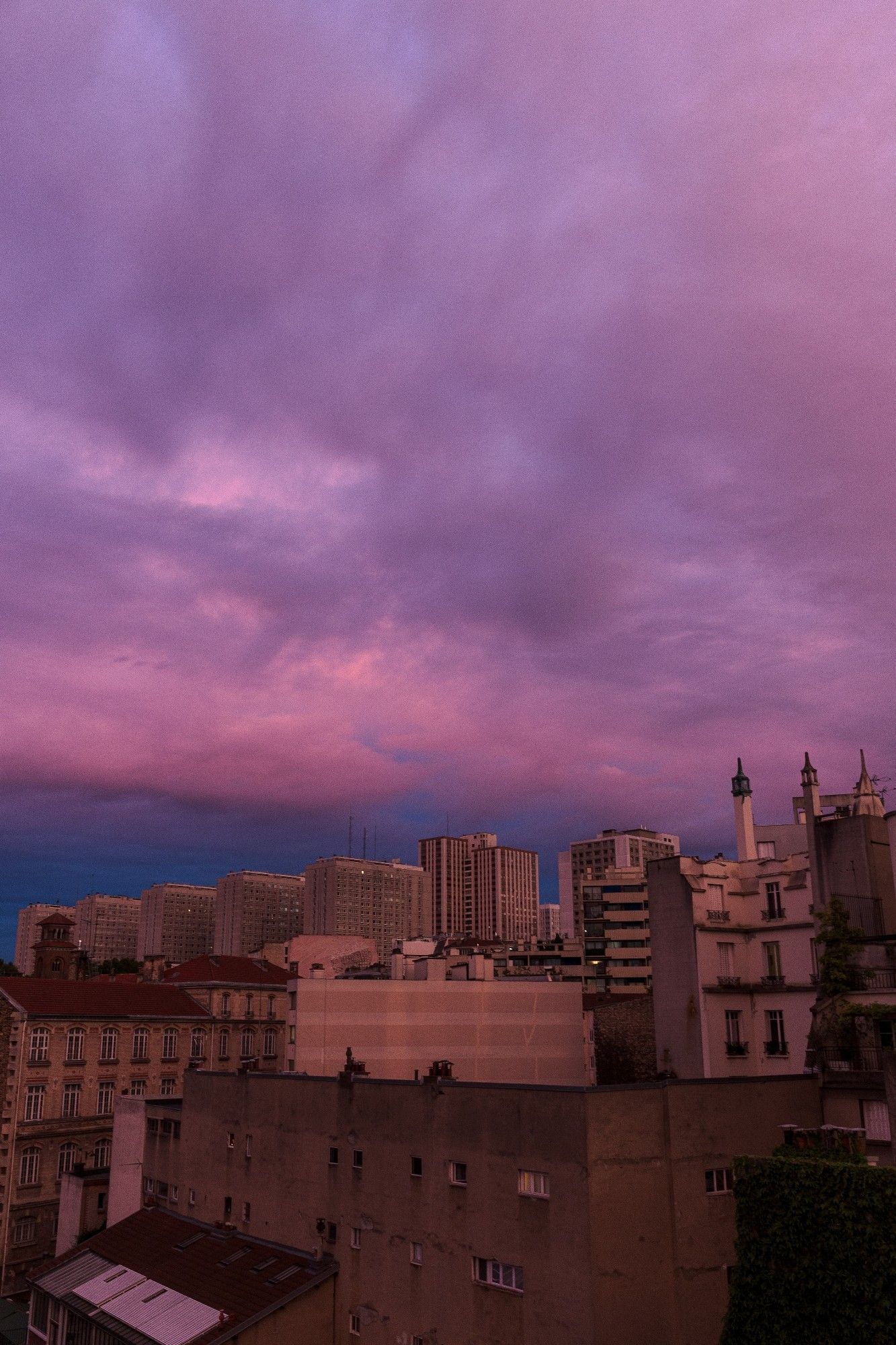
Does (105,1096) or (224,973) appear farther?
(224,973)

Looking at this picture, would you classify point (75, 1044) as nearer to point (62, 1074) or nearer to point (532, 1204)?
point (62, 1074)

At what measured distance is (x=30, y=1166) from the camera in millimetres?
74688

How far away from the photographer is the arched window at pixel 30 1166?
74062 millimetres

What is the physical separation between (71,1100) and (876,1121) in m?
65.4

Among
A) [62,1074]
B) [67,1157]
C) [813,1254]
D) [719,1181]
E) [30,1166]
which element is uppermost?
[62,1074]

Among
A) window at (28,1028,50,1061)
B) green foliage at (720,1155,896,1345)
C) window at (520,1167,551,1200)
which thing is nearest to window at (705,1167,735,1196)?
window at (520,1167,551,1200)

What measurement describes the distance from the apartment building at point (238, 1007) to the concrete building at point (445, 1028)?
25.8 m

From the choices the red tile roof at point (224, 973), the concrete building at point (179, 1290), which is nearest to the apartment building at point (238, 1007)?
the red tile roof at point (224, 973)

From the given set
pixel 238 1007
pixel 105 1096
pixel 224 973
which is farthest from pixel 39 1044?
pixel 224 973

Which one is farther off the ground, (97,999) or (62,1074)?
(97,999)

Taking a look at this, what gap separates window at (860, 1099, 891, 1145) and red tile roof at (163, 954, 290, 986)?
6942 centimetres

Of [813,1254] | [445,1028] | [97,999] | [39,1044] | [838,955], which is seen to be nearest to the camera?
[813,1254]

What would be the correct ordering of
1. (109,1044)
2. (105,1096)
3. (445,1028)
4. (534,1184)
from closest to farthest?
(534,1184) < (445,1028) < (105,1096) < (109,1044)

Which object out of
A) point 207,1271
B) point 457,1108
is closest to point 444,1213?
point 457,1108
